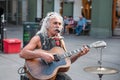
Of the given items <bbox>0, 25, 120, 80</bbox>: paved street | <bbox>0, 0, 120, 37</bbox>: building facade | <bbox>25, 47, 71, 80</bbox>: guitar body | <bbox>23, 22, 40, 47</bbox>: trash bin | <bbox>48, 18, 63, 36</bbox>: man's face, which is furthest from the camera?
<bbox>0, 0, 120, 37</bbox>: building facade

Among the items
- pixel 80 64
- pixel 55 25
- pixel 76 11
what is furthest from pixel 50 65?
pixel 76 11

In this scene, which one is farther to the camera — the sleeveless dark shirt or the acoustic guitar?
the sleeveless dark shirt

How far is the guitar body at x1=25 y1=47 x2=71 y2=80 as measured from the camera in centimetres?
440

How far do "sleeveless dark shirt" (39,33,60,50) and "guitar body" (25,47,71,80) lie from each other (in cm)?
7

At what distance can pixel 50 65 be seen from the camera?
4484 millimetres

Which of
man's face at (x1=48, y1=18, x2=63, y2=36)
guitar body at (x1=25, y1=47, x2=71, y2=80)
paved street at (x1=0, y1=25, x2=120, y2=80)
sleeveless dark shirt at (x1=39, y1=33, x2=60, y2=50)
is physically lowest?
paved street at (x1=0, y1=25, x2=120, y2=80)

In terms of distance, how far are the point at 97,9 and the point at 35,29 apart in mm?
8020

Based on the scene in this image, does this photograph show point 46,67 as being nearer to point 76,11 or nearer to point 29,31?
point 29,31

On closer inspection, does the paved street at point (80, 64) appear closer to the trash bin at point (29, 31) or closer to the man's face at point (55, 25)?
the trash bin at point (29, 31)

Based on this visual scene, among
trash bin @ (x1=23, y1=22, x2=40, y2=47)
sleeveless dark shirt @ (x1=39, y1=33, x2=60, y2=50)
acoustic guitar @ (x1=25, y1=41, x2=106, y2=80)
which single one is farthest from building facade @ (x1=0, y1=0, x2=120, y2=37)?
acoustic guitar @ (x1=25, y1=41, x2=106, y2=80)

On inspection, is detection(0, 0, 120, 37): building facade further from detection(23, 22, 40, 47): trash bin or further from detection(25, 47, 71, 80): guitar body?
detection(25, 47, 71, 80): guitar body

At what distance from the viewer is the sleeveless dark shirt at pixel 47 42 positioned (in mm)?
4590

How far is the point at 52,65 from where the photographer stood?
4.47 meters

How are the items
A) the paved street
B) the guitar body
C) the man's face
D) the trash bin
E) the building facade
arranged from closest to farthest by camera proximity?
the guitar body
the man's face
the paved street
the trash bin
the building facade
